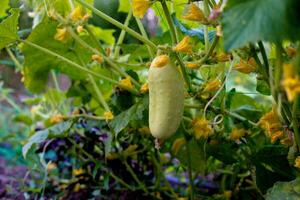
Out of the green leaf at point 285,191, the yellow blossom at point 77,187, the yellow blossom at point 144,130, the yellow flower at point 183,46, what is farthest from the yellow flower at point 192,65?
the yellow blossom at point 77,187

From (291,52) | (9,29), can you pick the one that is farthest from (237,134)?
(9,29)

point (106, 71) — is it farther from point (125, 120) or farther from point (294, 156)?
point (294, 156)

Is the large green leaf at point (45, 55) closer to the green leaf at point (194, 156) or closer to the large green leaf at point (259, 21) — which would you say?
the green leaf at point (194, 156)

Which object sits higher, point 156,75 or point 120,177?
point 156,75

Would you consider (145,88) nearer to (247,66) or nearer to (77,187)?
(247,66)

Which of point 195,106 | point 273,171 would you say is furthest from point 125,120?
point 273,171

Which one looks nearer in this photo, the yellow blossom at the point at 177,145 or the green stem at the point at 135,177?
the yellow blossom at the point at 177,145

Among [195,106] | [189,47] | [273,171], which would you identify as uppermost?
[189,47]
